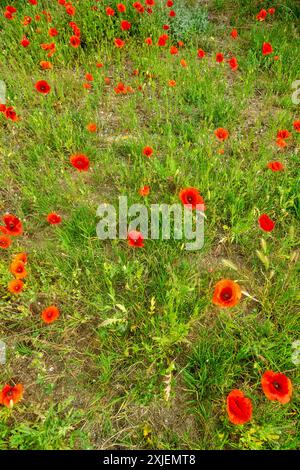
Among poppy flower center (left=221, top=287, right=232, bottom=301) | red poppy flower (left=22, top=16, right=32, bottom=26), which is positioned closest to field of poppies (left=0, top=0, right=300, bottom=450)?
poppy flower center (left=221, top=287, right=232, bottom=301)

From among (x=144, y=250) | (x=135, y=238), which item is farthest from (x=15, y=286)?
(x=144, y=250)

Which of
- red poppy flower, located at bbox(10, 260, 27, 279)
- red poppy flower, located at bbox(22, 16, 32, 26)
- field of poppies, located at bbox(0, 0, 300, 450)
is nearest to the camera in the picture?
field of poppies, located at bbox(0, 0, 300, 450)

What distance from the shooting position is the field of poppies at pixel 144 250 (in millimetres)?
2127

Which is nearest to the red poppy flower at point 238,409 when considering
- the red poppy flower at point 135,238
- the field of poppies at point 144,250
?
the field of poppies at point 144,250

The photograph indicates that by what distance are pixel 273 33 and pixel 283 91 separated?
1.09m

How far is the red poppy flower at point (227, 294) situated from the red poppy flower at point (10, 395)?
1.22 meters

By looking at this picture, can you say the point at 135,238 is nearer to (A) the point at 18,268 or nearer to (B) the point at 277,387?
(A) the point at 18,268

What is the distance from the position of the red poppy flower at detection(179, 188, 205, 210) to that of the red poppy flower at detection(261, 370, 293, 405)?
3.78ft

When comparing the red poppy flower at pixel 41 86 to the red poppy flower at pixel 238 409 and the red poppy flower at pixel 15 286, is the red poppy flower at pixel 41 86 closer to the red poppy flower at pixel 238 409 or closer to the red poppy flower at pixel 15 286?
the red poppy flower at pixel 15 286

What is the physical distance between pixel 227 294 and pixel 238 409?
590 millimetres

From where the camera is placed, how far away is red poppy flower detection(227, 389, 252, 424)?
5.95ft

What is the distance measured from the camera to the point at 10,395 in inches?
80.2

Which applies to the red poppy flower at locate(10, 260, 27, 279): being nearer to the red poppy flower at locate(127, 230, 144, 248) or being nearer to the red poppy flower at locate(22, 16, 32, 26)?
the red poppy flower at locate(127, 230, 144, 248)

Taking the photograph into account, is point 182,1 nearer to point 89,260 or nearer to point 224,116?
point 224,116
